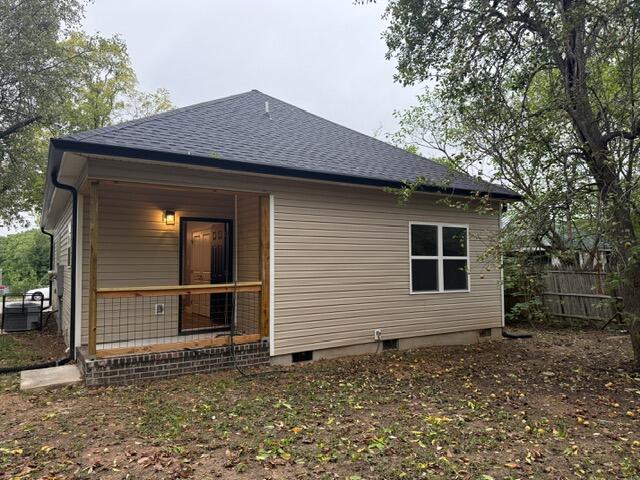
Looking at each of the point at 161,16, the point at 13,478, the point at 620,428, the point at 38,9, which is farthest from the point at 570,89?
the point at 161,16

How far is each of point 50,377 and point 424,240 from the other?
20.0ft

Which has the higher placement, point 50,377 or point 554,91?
point 554,91

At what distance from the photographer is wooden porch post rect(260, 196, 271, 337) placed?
6.07 meters

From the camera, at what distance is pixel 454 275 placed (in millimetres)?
8133

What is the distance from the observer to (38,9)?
10.2m

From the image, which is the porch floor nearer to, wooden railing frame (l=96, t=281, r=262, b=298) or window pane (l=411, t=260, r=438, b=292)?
wooden railing frame (l=96, t=281, r=262, b=298)

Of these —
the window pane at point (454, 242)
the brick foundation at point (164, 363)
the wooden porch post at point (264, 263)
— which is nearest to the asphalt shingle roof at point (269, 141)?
the wooden porch post at point (264, 263)

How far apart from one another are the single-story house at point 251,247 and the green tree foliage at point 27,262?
21.8 m

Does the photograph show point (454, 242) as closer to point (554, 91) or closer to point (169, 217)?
point (554, 91)

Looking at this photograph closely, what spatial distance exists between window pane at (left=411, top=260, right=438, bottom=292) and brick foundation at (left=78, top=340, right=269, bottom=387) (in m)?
3.05

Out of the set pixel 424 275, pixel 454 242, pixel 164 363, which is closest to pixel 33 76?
pixel 164 363

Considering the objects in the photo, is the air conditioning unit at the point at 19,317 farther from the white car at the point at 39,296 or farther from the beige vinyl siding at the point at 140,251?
the beige vinyl siding at the point at 140,251

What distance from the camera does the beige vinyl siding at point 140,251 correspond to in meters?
6.29

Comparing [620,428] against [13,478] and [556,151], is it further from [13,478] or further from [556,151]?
[13,478]
